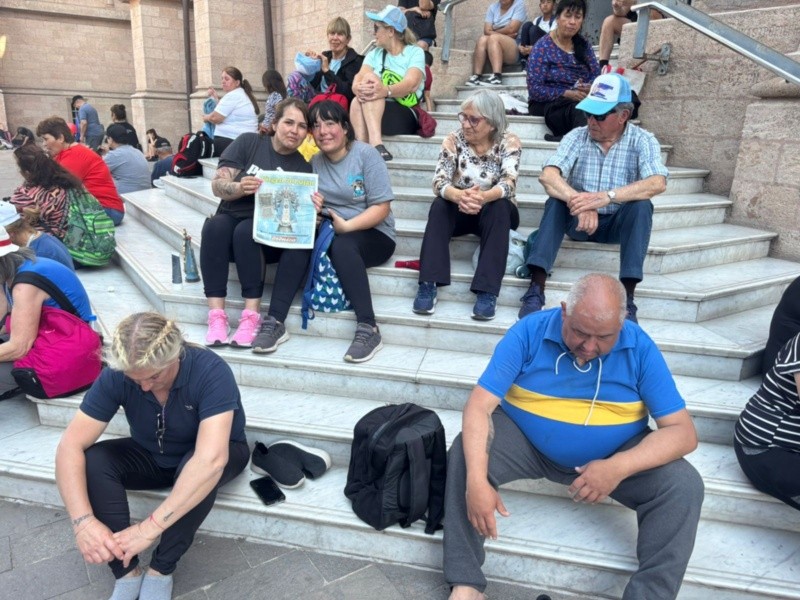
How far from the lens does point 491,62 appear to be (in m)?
6.99

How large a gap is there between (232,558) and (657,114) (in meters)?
5.25

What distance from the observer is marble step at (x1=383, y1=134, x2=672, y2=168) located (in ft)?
16.0

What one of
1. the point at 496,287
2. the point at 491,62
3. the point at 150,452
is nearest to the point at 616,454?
the point at 496,287

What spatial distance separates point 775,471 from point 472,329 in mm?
1626

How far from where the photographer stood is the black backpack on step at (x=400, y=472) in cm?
235

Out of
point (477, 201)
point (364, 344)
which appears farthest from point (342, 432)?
point (477, 201)

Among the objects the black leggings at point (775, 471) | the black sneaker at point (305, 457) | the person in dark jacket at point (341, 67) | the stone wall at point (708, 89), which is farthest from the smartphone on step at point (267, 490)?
the stone wall at point (708, 89)

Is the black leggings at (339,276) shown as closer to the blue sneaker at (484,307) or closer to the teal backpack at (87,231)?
the blue sneaker at (484,307)

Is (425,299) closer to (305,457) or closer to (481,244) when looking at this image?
(481,244)

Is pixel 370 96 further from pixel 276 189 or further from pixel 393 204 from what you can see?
pixel 276 189

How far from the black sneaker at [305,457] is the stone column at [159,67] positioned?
45.0 ft

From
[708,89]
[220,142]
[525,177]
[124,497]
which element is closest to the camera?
[124,497]

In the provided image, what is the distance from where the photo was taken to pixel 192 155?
7230 mm

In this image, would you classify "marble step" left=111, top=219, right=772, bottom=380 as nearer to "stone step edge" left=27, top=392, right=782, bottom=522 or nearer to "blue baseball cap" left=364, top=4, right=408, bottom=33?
"stone step edge" left=27, top=392, right=782, bottom=522
